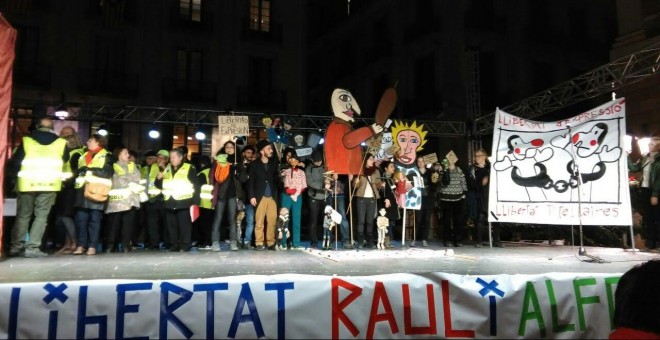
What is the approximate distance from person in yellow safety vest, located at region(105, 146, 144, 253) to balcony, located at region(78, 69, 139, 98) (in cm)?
1518

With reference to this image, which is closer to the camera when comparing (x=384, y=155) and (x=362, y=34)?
(x=384, y=155)

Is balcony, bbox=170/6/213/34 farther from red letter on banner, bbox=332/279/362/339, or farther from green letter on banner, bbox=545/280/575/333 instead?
green letter on banner, bbox=545/280/575/333

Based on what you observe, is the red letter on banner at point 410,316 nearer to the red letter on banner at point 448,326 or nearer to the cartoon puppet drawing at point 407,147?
the red letter on banner at point 448,326

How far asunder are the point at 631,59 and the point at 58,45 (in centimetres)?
2178

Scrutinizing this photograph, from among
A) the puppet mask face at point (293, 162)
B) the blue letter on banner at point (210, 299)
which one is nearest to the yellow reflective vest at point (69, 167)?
the puppet mask face at point (293, 162)

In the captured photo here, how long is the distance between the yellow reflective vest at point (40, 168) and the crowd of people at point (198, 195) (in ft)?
0.04

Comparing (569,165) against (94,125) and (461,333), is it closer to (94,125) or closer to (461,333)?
(461,333)

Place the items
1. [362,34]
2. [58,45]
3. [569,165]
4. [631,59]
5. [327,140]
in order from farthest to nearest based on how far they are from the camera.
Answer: [362,34] → [58,45] → [631,59] → [327,140] → [569,165]

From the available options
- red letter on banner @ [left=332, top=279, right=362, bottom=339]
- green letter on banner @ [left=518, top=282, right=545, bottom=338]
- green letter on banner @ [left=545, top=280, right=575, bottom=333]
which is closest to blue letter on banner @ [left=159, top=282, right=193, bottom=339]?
red letter on banner @ [left=332, top=279, right=362, bottom=339]

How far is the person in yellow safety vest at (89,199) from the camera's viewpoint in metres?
7.53

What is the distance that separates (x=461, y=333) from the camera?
11.3 ft

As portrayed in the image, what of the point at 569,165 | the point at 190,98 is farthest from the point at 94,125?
the point at 569,165

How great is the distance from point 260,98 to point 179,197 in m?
17.0

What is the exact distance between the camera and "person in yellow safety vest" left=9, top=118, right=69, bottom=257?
6.94 metres
